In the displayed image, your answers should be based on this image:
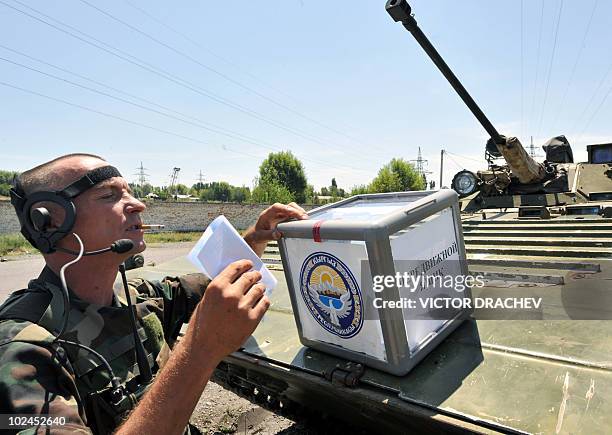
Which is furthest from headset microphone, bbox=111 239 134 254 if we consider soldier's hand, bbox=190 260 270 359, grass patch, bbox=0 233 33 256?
grass patch, bbox=0 233 33 256

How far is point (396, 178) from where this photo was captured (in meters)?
48.9

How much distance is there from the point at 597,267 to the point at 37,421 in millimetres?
2827

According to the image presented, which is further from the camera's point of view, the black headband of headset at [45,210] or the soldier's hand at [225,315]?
the black headband of headset at [45,210]

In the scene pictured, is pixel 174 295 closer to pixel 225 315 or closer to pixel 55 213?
pixel 55 213

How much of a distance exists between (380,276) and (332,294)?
1.08 ft

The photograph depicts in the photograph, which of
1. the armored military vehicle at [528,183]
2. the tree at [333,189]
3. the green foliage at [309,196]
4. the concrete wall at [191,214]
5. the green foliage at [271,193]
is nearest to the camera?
the armored military vehicle at [528,183]

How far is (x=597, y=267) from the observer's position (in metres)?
2.64

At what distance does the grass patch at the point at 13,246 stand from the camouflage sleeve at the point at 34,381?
21622mm

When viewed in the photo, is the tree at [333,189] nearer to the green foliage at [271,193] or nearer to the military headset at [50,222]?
the green foliage at [271,193]

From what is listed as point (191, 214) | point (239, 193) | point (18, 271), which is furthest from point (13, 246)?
point (239, 193)

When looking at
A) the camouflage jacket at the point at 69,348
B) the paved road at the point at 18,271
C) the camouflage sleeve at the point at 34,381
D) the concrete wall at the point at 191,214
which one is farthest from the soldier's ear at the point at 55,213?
the concrete wall at the point at 191,214

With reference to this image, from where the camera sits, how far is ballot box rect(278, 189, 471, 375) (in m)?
1.71

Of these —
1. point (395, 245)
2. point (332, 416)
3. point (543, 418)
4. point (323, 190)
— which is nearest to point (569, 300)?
point (543, 418)

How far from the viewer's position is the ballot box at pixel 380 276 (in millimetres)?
1708
